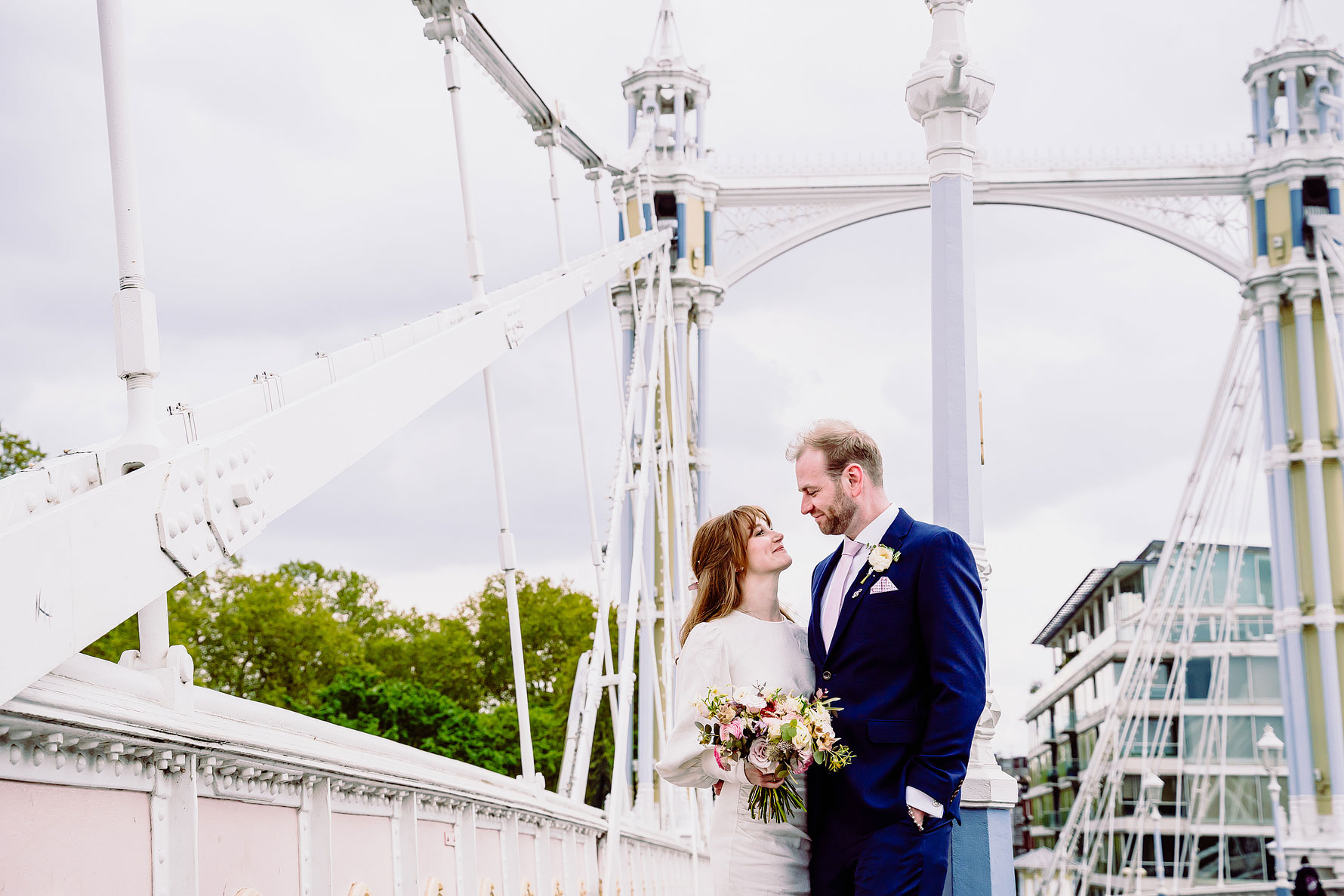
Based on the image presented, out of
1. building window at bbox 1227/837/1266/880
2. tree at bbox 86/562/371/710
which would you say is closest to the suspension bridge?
building window at bbox 1227/837/1266/880

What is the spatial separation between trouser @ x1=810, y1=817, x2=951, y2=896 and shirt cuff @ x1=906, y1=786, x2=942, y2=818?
0.15ft

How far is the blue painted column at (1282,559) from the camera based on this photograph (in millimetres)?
13680

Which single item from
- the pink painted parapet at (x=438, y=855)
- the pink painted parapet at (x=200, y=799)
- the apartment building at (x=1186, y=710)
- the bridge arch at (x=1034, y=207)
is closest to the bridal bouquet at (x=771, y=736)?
the pink painted parapet at (x=200, y=799)

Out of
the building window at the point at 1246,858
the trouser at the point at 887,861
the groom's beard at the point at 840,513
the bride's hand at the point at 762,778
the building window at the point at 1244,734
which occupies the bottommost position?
the building window at the point at 1246,858

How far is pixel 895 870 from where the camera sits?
3.00 m

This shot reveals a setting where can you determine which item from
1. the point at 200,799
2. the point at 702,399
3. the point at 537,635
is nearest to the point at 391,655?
the point at 537,635

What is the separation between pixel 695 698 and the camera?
322 cm

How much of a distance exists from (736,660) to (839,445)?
19.9 inches

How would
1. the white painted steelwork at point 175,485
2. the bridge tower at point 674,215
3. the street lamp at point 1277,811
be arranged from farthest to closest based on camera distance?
the street lamp at point 1277,811, the bridge tower at point 674,215, the white painted steelwork at point 175,485

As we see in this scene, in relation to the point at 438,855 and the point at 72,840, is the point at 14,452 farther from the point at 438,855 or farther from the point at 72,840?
the point at 72,840

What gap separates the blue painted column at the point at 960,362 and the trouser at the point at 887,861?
184cm

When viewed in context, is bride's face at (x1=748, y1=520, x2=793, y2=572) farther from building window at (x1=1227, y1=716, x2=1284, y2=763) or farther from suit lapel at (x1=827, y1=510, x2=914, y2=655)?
building window at (x1=1227, y1=716, x2=1284, y2=763)

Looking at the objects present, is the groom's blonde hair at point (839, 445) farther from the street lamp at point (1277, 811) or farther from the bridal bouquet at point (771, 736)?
the street lamp at point (1277, 811)

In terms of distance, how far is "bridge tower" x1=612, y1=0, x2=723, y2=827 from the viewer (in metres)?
12.8
